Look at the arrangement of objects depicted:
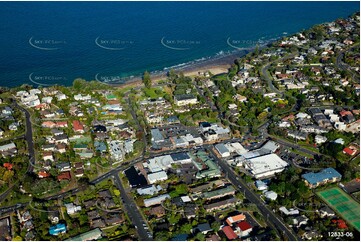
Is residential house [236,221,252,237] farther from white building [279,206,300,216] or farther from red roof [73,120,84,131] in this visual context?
red roof [73,120,84,131]

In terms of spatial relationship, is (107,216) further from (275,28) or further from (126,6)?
(126,6)

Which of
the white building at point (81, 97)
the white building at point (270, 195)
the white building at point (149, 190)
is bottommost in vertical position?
the white building at point (270, 195)

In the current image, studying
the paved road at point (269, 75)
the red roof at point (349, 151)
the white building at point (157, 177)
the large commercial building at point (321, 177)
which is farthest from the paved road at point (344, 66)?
the white building at point (157, 177)

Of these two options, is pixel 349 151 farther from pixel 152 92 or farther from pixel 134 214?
pixel 152 92

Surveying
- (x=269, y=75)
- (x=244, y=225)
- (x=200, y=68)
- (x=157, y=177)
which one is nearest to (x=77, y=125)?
(x=157, y=177)

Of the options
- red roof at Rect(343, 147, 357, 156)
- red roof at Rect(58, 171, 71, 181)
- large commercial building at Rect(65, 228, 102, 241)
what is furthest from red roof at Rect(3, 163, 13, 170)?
red roof at Rect(343, 147, 357, 156)

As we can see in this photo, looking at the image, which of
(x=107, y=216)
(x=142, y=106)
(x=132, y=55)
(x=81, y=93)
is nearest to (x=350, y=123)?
(x=142, y=106)

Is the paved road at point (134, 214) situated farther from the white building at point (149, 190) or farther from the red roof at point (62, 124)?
the red roof at point (62, 124)
